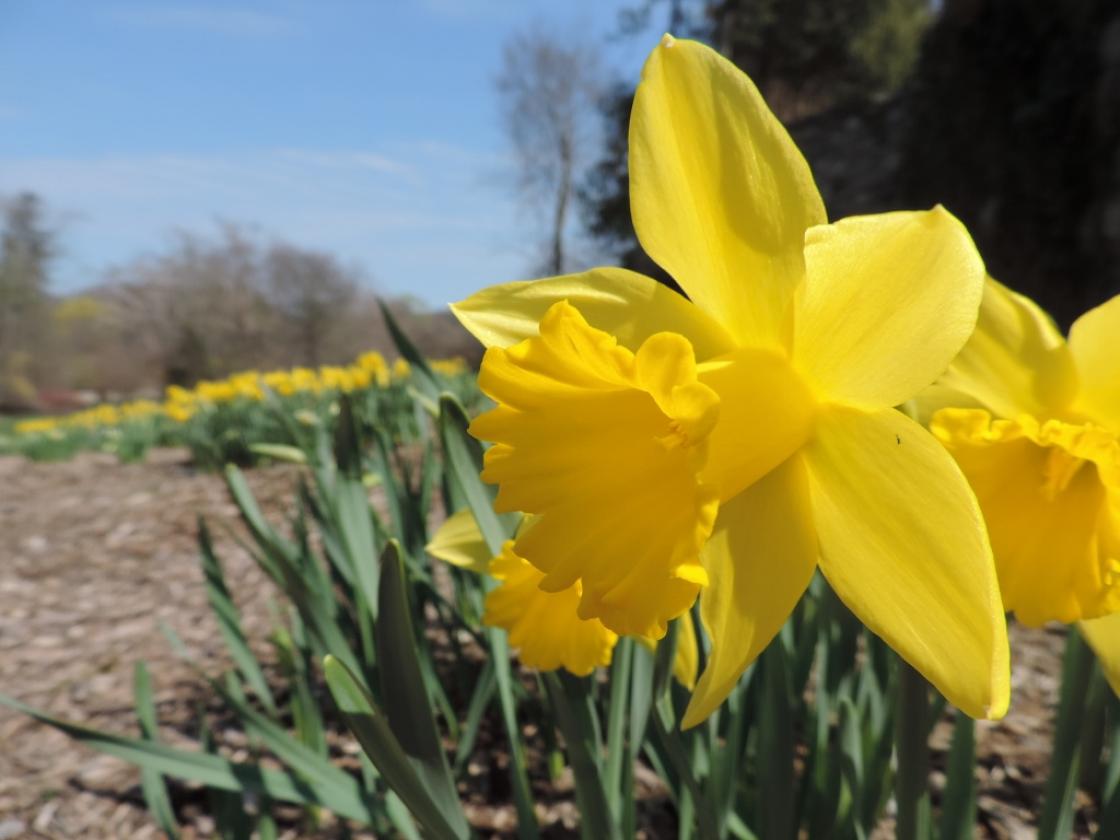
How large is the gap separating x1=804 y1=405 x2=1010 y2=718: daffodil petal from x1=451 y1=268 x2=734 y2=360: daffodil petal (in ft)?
0.49

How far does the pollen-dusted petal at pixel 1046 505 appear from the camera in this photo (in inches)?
31.4

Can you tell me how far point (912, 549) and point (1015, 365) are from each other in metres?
0.44

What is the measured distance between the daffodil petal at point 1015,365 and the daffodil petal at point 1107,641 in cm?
24

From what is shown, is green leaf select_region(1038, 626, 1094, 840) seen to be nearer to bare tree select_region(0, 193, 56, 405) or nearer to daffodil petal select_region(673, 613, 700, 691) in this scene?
daffodil petal select_region(673, 613, 700, 691)

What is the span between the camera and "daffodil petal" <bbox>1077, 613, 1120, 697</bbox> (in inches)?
31.0

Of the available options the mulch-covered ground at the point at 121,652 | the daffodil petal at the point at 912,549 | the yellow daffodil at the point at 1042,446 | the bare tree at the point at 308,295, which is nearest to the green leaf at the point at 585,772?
the daffodil petal at the point at 912,549

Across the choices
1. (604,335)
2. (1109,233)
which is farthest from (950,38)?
(604,335)

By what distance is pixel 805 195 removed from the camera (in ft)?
2.21

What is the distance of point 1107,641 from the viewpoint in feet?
2.69

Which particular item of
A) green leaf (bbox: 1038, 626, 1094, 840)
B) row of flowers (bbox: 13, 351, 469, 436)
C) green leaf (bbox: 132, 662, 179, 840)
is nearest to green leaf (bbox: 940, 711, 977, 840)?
green leaf (bbox: 1038, 626, 1094, 840)

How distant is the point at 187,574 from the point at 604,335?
134 inches

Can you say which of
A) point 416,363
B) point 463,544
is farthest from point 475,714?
point 416,363

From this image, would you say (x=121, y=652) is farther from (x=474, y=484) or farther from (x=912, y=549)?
(x=912, y=549)

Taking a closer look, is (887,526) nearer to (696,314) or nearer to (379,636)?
(696,314)
